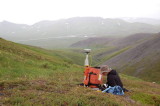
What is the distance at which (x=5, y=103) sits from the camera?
28.5ft

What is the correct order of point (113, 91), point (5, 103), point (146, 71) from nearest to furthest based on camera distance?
point (5, 103)
point (113, 91)
point (146, 71)

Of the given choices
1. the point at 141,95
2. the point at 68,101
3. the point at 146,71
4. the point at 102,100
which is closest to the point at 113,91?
the point at 141,95

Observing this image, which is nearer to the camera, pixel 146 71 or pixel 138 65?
pixel 146 71

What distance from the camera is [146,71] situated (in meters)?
67.9

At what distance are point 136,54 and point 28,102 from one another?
9377 cm

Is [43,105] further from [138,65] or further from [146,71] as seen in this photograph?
[138,65]

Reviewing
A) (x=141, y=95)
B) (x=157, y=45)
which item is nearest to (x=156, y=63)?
(x=157, y=45)

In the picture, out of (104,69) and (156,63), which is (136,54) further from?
→ (104,69)

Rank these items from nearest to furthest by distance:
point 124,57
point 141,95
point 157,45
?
1. point 141,95
2. point 157,45
3. point 124,57

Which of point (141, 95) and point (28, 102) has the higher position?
point (28, 102)

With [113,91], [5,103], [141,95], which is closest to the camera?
[5,103]

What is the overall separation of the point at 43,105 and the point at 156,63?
69065 mm

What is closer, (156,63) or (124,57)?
(156,63)

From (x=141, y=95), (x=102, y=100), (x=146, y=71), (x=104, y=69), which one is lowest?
(x=146, y=71)
